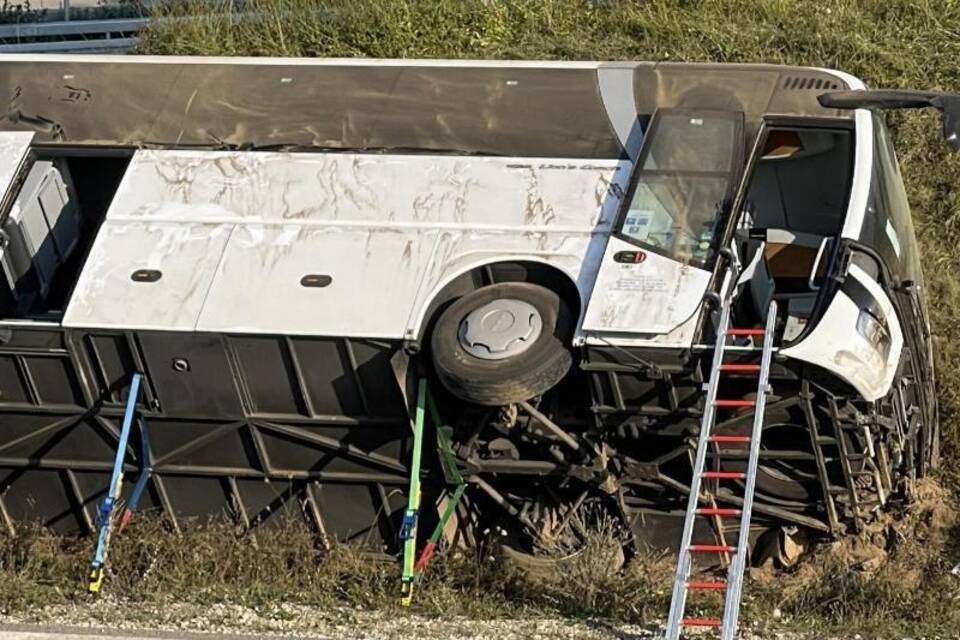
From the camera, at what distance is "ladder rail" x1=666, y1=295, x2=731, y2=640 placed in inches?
273

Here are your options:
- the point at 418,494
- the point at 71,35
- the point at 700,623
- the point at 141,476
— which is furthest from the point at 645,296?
the point at 71,35

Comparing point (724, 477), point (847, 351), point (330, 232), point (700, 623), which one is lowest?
point (700, 623)

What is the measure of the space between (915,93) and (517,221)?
239 centimetres

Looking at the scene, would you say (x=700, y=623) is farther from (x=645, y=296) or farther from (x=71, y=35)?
(x=71, y=35)

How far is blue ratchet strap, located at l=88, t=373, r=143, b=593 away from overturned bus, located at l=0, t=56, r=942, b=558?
0.14m

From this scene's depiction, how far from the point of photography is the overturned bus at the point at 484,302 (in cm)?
821

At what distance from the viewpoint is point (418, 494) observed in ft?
28.3

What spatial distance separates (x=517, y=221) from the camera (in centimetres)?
884

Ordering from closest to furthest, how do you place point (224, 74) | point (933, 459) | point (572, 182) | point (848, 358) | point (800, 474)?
point (848, 358)
point (800, 474)
point (572, 182)
point (933, 459)
point (224, 74)

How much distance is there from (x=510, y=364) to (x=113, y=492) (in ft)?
8.11

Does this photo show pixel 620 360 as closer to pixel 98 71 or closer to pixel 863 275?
pixel 863 275

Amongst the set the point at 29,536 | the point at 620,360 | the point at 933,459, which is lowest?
the point at 933,459

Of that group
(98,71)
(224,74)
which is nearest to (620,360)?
(224,74)

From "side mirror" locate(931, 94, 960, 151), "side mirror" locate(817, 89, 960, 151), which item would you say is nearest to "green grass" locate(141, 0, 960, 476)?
"side mirror" locate(817, 89, 960, 151)
